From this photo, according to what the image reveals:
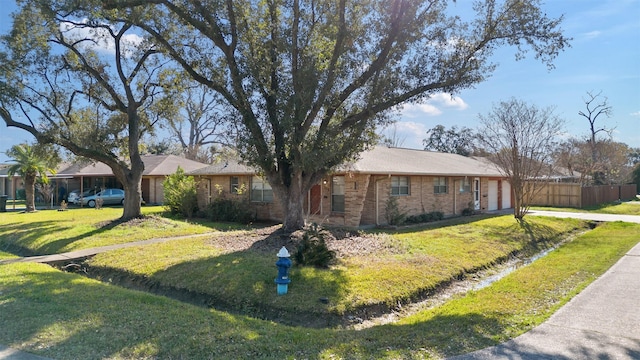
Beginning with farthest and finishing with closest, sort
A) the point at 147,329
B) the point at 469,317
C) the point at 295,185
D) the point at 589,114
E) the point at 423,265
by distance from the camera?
the point at 589,114, the point at 295,185, the point at 423,265, the point at 469,317, the point at 147,329

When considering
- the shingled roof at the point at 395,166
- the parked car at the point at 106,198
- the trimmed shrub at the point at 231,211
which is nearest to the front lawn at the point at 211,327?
the shingled roof at the point at 395,166

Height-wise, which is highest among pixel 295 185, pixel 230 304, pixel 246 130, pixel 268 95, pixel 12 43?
pixel 12 43

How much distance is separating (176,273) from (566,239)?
14.9m

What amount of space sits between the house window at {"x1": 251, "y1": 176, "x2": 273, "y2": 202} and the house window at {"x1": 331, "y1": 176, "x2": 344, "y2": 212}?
3476 mm

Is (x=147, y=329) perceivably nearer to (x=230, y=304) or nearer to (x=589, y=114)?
(x=230, y=304)

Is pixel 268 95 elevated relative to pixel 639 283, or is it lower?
elevated

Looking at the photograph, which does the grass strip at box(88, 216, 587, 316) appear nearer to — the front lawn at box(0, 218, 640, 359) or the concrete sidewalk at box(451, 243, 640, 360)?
the front lawn at box(0, 218, 640, 359)

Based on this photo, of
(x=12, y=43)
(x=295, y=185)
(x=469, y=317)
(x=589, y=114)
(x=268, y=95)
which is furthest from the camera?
(x=589, y=114)

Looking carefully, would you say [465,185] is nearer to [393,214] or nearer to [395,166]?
[395,166]

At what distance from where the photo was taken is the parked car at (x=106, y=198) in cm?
2967

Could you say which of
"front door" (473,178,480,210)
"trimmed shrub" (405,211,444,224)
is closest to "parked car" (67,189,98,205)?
"trimmed shrub" (405,211,444,224)

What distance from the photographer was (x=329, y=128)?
38.8 ft

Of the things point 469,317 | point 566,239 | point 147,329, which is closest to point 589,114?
point 566,239

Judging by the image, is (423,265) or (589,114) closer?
(423,265)
